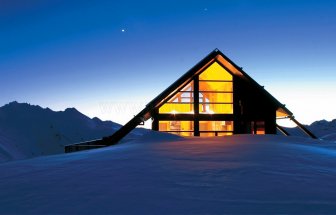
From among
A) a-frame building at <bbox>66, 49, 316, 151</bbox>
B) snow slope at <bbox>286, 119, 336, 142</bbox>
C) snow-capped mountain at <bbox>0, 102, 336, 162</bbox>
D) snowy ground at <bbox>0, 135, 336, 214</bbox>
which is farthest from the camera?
snow-capped mountain at <bbox>0, 102, 336, 162</bbox>

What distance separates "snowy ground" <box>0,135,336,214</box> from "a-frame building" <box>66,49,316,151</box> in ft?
39.8

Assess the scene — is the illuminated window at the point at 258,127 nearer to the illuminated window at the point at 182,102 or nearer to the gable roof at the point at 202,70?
the gable roof at the point at 202,70

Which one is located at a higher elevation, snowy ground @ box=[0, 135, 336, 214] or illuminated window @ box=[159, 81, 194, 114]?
illuminated window @ box=[159, 81, 194, 114]

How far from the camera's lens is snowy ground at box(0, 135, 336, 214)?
2813mm

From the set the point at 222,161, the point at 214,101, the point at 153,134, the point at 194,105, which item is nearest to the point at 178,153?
the point at 222,161

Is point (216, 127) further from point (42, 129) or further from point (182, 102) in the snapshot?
point (42, 129)

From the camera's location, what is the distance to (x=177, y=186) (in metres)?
3.45

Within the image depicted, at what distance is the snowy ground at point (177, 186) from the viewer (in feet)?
9.23

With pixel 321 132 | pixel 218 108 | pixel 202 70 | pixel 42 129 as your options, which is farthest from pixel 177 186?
pixel 321 132

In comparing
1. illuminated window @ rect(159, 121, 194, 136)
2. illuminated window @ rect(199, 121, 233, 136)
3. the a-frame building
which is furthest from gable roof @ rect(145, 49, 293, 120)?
illuminated window @ rect(199, 121, 233, 136)

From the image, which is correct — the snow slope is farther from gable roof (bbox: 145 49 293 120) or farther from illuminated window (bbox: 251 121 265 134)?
gable roof (bbox: 145 49 293 120)

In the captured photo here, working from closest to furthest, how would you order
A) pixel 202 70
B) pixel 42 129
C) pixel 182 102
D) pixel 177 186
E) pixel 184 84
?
pixel 177 186 < pixel 184 84 < pixel 202 70 < pixel 182 102 < pixel 42 129

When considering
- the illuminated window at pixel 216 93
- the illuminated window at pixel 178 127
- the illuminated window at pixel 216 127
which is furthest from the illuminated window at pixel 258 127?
the illuminated window at pixel 178 127

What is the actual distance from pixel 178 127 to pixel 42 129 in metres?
54.5
